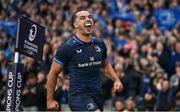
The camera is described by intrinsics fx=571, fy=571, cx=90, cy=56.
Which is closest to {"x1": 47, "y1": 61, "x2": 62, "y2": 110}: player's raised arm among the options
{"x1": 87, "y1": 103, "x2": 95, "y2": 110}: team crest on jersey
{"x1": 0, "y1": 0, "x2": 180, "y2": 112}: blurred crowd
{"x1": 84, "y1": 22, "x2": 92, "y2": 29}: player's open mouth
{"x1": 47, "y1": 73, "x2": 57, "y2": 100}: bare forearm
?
{"x1": 47, "y1": 73, "x2": 57, "y2": 100}: bare forearm

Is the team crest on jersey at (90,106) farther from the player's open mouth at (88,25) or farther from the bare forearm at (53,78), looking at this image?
the player's open mouth at (88,25)

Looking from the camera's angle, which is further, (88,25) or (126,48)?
(126,48)

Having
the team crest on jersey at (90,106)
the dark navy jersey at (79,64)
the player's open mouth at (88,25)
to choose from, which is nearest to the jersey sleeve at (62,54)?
the dark navy jersey at (79,64)

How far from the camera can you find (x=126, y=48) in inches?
682

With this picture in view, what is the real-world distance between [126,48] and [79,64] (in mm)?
9102

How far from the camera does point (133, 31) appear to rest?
18328mm

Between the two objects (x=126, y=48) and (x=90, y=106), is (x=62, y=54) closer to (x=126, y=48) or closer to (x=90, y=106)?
(x=90, y=106)

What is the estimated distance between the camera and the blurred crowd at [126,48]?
15555 millimetres

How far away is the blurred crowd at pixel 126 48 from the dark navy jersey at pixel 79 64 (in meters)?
4.96

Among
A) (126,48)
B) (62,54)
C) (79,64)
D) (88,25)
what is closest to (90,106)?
(79,64)

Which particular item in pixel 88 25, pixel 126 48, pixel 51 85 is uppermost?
pixel 126 48

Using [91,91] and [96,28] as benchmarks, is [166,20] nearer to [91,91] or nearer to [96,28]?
[96,28]

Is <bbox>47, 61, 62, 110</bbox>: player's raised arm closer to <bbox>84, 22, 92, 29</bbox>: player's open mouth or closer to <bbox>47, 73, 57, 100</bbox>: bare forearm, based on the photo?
<bbox>47, 73, 57, 100</bbox>: bare forearm

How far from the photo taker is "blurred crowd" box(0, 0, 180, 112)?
1555cm
